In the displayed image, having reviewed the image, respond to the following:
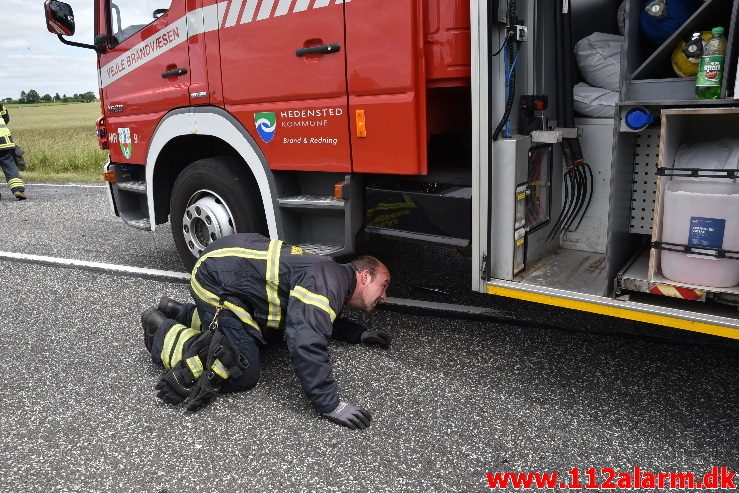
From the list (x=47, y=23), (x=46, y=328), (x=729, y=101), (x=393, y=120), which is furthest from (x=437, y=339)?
(x=47, y=23)

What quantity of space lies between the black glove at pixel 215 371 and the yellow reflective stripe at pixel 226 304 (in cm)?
15

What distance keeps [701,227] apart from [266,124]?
2.54 meters

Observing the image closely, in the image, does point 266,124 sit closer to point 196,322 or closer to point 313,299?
point 196,322

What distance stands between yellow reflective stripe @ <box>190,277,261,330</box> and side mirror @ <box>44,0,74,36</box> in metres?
2.80

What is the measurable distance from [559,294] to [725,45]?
1.20 meters

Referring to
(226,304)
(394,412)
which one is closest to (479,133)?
(394,412)

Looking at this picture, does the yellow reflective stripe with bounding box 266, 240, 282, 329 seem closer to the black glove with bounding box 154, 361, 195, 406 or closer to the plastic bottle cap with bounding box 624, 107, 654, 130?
the black glove with bounding box 154, 361, 195, 406

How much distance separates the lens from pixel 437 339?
3822mm

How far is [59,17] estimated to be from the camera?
4.76 meters

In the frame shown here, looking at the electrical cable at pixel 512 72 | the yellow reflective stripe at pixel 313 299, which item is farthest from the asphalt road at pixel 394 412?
the electrical cable at pixel 512 72

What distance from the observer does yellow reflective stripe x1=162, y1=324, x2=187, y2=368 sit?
3.37 metres

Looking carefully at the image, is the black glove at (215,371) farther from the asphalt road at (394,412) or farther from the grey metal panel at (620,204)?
the grey metal panel at (620,204)

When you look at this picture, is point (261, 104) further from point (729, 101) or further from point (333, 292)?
point (729, 101)

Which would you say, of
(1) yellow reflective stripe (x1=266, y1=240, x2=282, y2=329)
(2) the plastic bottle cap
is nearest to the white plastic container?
(2) the plastic bottle cap
